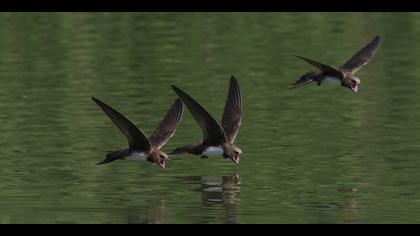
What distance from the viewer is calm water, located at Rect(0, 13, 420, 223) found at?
20.2m

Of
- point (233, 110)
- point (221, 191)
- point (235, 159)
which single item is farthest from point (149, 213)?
point (233, 110)

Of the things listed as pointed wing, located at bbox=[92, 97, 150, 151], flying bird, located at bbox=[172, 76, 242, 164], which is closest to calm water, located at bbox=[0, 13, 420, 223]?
flying bird, located at bbox=[172, 76, 242, 164]

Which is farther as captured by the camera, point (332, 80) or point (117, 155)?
point (332, 80)

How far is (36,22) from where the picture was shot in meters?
37.8

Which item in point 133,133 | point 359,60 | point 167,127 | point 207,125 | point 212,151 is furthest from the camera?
point 359,60

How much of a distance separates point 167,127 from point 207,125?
45.3 inches

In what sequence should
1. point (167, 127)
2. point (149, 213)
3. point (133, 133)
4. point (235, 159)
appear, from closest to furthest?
point (149, 213) → point (133, 133) → point (235, 159) → point (167, 127)

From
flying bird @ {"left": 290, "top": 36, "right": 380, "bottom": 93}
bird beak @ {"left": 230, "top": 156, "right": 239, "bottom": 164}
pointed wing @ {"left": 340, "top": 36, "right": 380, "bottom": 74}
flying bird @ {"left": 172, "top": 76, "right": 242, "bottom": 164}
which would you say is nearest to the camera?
flying bird @ {"left": 172, "top": 76, "right": 242, "bottom": 164}

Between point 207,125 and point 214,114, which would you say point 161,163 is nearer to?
point 207,125

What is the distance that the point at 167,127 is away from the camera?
22.0 m

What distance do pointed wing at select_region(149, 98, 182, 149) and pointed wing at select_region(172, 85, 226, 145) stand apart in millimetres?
763

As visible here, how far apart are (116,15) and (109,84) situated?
9303 mm

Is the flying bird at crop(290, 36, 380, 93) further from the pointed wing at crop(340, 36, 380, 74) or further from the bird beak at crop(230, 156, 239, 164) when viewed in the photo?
the bird beak at crop(230, 156, 239, 164)

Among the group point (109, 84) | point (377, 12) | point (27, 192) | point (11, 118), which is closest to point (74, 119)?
point (11, 118)
